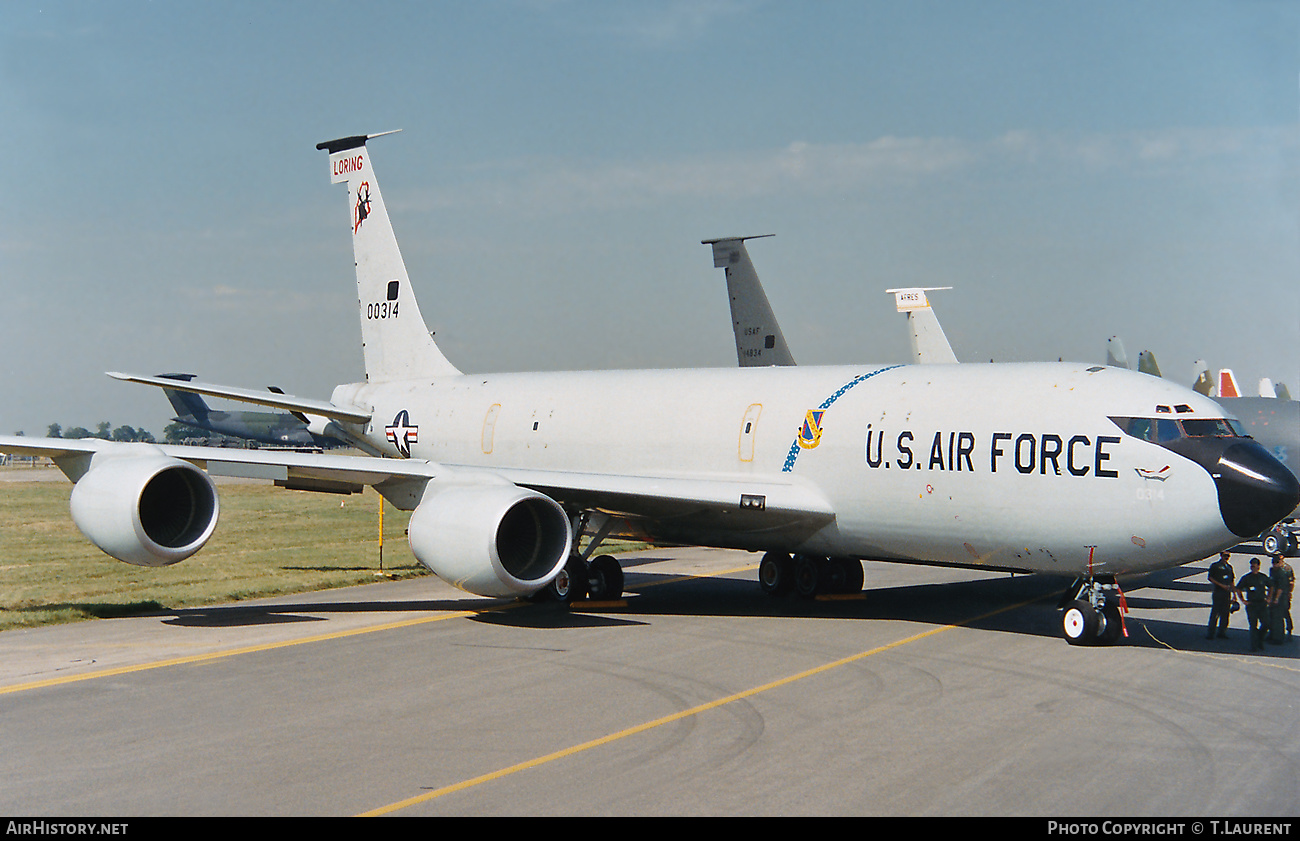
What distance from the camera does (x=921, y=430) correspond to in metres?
16.9

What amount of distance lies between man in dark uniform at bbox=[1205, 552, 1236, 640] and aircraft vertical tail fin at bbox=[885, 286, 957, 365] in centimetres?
2244

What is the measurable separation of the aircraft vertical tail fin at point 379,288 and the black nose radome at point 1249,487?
55.3 feet

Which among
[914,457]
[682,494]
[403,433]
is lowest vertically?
[682,494]

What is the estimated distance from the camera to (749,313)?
34.5 meters

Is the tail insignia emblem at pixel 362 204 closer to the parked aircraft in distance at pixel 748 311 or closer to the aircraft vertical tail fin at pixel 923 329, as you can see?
the parked aircraft in distance at pixel 748 311

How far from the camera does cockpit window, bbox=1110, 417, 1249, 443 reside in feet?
49.2

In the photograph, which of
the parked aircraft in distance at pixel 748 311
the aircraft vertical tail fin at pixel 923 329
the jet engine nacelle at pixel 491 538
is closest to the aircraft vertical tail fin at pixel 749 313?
the parked aircraft in distance at pixel 748 311

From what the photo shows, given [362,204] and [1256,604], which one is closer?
[1256,604]

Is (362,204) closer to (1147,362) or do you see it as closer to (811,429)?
(811,429)

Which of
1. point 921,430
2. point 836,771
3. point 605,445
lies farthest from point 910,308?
point 836,771

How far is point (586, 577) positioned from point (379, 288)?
36.4ft

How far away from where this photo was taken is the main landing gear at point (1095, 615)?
1570 cm

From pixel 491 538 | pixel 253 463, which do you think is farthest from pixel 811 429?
pixel 253 463
